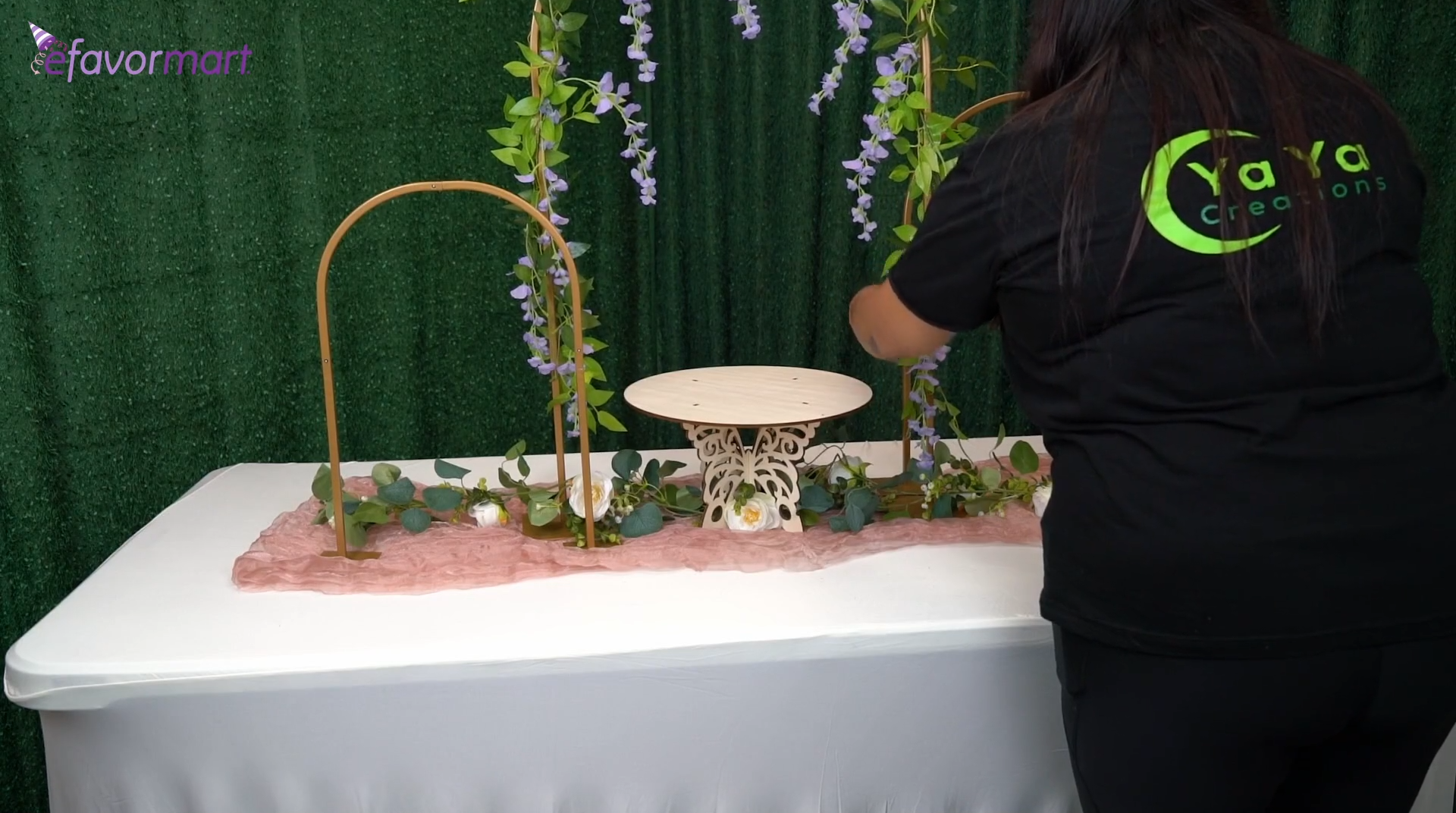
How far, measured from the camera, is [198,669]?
1205mm

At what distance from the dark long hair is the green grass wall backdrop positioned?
1.44m

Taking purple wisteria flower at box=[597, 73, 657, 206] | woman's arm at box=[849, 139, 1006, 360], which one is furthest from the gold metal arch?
woman's arm at box=[849, 139, 1006, 360]

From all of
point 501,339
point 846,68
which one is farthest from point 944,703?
point 846,68

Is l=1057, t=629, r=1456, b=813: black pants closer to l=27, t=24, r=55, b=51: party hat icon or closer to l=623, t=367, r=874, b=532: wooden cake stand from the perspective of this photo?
l=623, t=367, r=874, b=532: wooden cake stand

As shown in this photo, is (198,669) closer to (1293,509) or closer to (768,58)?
(1293,509)

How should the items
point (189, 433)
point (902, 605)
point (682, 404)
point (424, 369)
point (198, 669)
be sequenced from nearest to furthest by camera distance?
1. point (198, 669)
2. point (902, 605)
3. point (682, 404)
4. point (189, 433)
5. point (424, 369)

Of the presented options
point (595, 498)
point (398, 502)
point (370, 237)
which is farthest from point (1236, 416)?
point (370, 237)

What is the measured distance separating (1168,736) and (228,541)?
1.22m

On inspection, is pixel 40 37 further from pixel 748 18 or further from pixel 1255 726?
pixel 1255 726

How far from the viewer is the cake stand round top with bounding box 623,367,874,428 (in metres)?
1.46

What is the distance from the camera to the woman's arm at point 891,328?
1.13 m

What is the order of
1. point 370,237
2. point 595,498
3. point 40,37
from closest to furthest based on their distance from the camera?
point 595,498, point 40,37, point 370,237

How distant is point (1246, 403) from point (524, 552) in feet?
2.98

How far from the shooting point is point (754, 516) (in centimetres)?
154
